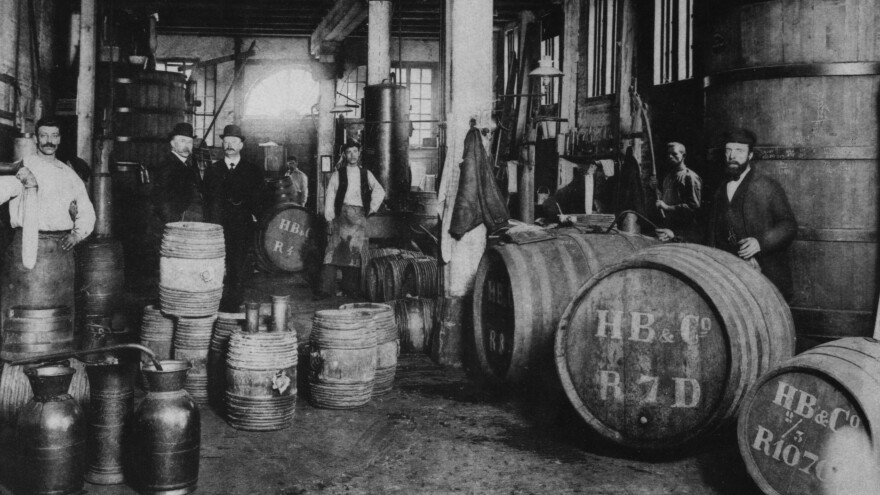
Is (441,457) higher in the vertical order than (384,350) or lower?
lower

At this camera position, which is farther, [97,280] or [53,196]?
[97,280]

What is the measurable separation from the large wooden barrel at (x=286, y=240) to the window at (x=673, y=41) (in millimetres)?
5214

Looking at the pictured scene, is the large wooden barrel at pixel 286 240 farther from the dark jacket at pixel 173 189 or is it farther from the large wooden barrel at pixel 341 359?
the large wooden barrel at pixel 341 359

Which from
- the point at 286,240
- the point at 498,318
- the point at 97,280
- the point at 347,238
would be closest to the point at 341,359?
the point at 498,318

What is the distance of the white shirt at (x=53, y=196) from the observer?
203 inches

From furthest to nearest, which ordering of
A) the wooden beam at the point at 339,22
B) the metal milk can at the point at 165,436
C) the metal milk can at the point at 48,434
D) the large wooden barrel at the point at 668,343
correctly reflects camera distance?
the wooden beam at the point at 339,22 < the large wooden barrel at the point at 668,343 < the metal milk can at the point at 165,436 < the metal milk can at the point at 48,434

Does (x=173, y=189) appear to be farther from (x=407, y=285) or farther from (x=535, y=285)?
(x=535, y=285)

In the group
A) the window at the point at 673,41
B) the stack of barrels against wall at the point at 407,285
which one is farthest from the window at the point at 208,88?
the window at the point at 673,41

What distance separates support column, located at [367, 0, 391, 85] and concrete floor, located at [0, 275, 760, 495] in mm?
7528

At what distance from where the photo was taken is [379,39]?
38.4ft

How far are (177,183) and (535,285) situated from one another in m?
3.89

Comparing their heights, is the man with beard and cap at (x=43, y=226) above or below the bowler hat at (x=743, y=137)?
below

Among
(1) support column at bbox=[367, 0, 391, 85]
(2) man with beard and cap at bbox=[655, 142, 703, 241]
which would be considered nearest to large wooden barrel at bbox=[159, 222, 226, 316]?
(2) man with beard and cap at bbox=[655, 142, 703, 241]

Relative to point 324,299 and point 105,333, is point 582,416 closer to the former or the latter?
point 105,333
